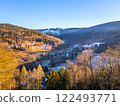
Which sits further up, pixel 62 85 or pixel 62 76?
pixel 62 76

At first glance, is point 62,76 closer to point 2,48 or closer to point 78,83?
point 78,83

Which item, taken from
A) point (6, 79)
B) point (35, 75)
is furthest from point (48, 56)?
point (6, 79)

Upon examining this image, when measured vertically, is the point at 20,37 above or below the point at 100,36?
below

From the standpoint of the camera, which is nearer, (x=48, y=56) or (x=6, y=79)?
(x=6, y=79)

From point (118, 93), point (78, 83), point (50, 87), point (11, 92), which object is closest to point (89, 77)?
point (78, 83)

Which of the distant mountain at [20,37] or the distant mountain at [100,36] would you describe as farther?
the distant mountain at [100,36]

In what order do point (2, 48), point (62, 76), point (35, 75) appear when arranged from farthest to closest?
point (35, 75) → point (62, 76) → point (2, 48)

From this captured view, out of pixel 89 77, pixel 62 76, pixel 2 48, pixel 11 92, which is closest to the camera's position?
pixel 11 92

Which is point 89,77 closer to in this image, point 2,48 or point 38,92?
point 38,92

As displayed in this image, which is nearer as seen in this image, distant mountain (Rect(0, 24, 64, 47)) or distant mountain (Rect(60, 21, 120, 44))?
distant mountain (Rect(0, 24, 64, 47))

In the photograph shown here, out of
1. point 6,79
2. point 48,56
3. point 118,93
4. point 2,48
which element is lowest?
point 48,56

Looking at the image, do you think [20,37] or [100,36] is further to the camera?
[100,36]
